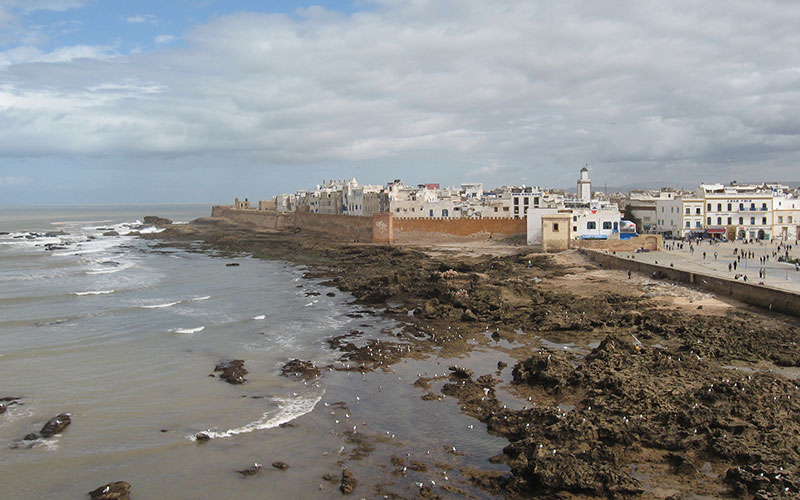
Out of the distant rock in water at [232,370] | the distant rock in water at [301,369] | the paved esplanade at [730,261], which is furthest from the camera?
the paved esplanade at [730,261]

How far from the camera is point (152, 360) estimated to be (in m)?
14.4

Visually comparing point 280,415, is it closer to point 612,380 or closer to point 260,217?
point 612,380

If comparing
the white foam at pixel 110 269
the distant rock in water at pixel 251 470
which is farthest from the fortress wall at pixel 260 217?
the distant rock in water at pixel 251 470

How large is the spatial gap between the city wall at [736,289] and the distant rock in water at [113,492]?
15789 mm

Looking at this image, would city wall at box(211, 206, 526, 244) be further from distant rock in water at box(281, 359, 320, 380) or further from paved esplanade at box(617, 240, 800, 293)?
distant rock in water at box(281, 359, 320, 380)

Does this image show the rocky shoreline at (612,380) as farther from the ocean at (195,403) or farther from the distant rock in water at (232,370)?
the distant rock in water at (232,370)

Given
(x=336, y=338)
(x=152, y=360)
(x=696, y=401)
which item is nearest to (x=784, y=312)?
(x=696, y=401)

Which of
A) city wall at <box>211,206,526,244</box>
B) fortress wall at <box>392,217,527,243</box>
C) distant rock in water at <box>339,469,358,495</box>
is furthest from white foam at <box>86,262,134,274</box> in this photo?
distant rock in water at <box>339,469,358,495</box>

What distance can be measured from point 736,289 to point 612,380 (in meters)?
9.82

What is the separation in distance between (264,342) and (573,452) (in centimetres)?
1004

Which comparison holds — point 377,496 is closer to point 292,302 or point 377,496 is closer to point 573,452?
point 573,452

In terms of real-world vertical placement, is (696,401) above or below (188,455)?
above

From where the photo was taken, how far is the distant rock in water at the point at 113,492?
25.6 feet

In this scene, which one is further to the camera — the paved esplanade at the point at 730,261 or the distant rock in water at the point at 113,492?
the paved esplanade at the point at 730,261
